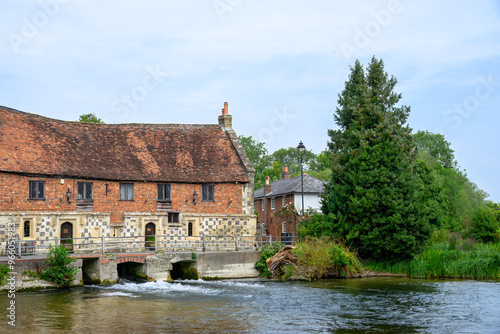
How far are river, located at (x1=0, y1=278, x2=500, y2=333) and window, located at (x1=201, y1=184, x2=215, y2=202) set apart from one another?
1116 cm

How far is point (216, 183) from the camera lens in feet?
132

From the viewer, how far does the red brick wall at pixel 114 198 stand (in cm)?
3253

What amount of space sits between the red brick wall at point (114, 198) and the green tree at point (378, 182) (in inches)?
303

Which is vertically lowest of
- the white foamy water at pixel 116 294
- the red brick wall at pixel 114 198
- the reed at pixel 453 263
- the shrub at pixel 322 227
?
the white foamy water at pixel 116 294

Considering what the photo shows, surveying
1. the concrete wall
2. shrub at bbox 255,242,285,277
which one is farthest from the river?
shrub at bbox 255,242,285,277

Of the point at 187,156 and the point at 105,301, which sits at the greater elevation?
the point at 187,156

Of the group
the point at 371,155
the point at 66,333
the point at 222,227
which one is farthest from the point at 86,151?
the point at 66,333

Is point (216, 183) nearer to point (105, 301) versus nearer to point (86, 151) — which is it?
point (86, 151)

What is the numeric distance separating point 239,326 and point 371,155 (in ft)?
62.6

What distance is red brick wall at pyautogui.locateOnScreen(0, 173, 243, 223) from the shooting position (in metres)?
32.5

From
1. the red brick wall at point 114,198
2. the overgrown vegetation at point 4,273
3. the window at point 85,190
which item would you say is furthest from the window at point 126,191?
the overgrown vegetation at point 4,273

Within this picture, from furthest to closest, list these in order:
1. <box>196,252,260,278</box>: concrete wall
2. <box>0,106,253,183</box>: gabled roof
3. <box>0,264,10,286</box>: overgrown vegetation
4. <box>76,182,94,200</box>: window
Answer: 1. <box>76,182,94,200</box>: window
2. <box>0,106,253,183</box>: gabled roof
3. <box>196,252,260,278</box>: concrete wall
4. <box>0,264,10,286</box>: overgrown vegetation

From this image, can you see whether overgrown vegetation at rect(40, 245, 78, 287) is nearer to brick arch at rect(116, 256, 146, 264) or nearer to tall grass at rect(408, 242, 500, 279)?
brick arch at rect(116, 256, 146, 264)

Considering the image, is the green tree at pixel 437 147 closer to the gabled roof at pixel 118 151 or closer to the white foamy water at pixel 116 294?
the gabled roof at pixel 118 151
